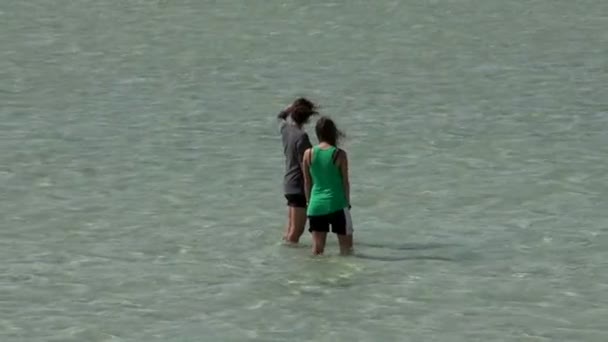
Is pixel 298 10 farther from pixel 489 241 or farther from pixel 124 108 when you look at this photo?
pixel 489 241

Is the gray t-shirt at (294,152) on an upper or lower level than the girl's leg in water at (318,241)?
upper

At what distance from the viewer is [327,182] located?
14516mm

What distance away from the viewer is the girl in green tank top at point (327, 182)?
1448 cm

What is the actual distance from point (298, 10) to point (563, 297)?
66.4ft

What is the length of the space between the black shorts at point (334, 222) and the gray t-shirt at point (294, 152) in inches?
21.0

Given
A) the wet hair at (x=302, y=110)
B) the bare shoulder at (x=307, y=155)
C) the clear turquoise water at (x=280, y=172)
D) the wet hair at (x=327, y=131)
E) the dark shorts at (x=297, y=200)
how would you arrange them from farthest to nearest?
the dark shorts at (x=297, y=200) < the wet hair at (x=302, y=110) < the bare shoulder at (x=307, y=155) < the wet hair at (x=327, y=131) < the clear turquoise water at (x=280, y=172)

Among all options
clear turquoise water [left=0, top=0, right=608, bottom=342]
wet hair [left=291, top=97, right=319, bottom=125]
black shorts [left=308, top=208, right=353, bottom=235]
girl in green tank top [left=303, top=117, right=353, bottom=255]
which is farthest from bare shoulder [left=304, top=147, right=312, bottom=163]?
clear turquoise water [left=0, top=0, right=608, bottom=342]

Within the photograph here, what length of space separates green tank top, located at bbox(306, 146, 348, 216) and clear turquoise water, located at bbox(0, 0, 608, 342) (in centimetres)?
65

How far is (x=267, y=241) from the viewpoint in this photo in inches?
634

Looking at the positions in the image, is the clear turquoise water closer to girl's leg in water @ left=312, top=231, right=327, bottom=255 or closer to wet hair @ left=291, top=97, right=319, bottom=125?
girl's leg in water @ left=312, top=231, right=327, bottom=255

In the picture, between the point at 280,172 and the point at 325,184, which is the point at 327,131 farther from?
the point at 280,172

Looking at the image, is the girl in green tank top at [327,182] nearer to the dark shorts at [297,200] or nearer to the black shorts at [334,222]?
the black shorts at [334,222]

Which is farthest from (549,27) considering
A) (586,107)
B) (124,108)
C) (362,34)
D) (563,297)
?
(563,297)

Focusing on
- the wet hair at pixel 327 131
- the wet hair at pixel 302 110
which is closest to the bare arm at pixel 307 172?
the wet hair at pixel 327 131
